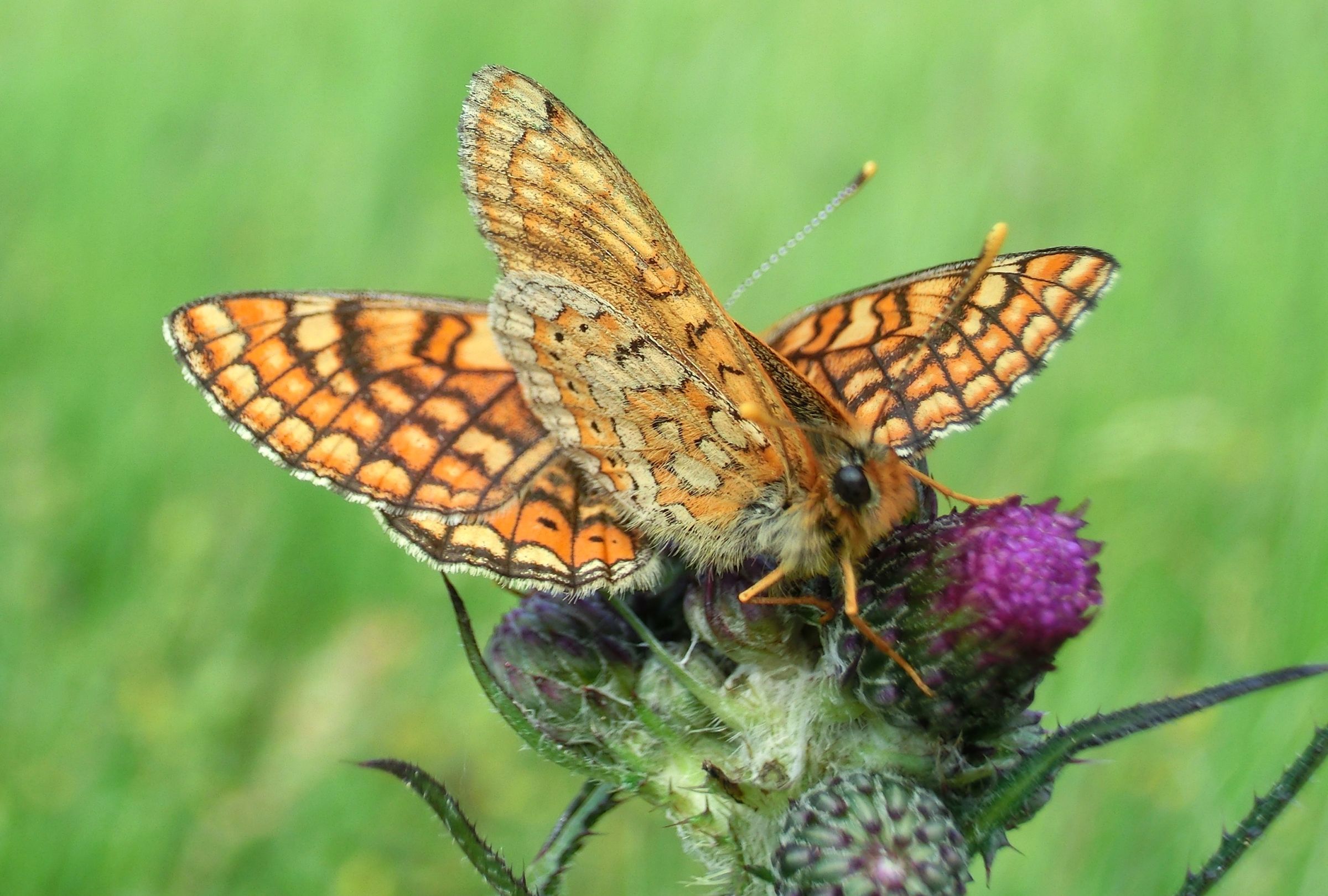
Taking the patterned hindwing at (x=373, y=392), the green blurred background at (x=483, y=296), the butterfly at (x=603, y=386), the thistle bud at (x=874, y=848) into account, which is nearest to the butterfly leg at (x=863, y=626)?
the butterfly at (x=603, y=386)

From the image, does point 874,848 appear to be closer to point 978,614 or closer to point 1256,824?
point 978,614

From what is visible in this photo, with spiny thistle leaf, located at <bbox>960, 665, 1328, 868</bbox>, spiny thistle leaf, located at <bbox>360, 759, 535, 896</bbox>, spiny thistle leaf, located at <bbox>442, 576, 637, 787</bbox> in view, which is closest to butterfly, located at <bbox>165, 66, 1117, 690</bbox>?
spiny thistle leaf, located at <bbox>442, 576, 637, 787</bbox>

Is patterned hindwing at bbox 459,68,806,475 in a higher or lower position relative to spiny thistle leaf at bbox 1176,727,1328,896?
higher

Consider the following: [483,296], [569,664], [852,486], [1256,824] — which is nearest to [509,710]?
[569,664]

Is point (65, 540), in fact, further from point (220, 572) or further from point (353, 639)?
point (353, 639)

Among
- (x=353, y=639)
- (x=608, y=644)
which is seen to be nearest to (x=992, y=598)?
(x=608, y=644)

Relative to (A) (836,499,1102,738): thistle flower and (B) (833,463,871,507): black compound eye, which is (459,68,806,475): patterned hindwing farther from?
(A) (836,499,1102,738): thistle flower
